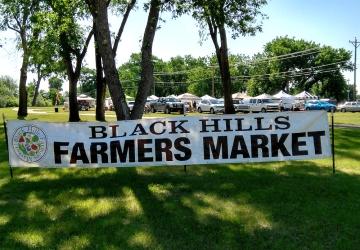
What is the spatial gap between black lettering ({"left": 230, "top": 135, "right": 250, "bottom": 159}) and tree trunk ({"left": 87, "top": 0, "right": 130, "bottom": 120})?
3402 mm

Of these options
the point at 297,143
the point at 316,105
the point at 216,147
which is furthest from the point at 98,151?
the point at 316,105

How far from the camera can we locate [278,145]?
8.95m

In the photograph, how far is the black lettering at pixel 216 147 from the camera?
9.01 m

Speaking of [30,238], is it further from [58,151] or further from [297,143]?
[297,143]

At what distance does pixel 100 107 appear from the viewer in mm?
25594

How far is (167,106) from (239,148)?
36.6 metres

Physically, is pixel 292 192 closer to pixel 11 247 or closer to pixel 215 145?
pixel 215 145

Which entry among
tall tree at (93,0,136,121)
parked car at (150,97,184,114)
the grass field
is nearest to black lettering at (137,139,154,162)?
the grass field

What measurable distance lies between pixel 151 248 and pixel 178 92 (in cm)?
12583

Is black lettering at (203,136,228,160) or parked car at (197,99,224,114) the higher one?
parked car at (197,99,224,114)

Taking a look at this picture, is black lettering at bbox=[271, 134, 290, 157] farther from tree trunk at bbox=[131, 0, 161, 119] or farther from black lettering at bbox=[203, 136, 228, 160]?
tree trunk at bbox=[131, 0, 161, 119]

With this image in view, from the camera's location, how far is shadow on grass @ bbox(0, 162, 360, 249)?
604 cm

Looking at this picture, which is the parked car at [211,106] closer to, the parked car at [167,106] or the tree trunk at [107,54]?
the parked car at [167,106]

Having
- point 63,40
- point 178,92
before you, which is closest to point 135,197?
point 63,40
